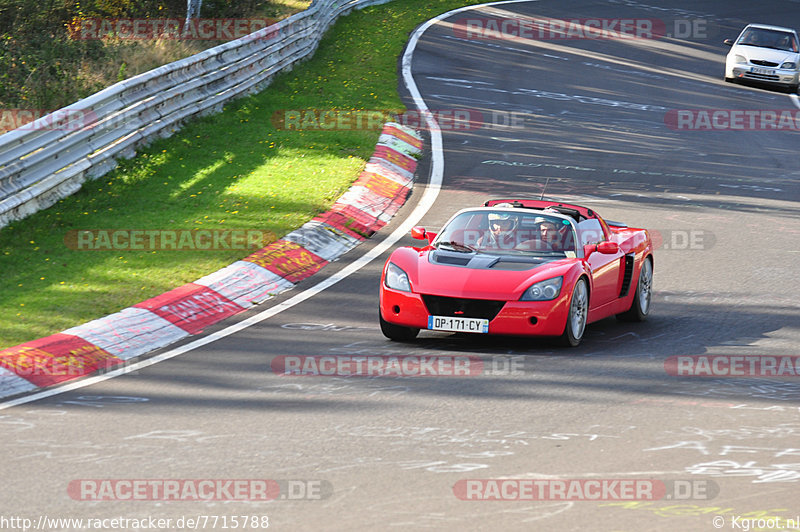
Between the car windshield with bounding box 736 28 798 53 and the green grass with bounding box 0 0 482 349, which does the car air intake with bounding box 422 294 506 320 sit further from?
the car windshield with bounding box 736 28 798 53

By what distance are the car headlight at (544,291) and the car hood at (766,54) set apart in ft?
65.6

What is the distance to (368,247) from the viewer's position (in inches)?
523

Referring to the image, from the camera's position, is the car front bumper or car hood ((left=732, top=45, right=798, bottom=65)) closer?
the car front bumper

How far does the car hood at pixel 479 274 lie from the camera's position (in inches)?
374

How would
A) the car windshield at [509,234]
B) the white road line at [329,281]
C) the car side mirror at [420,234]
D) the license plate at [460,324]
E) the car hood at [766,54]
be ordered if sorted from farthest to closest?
the car hood at [766,54] < the car side mirror at [420,234] < the car windshield at [509,234] < the license plate at [460,324] < the white road line at [329,281]

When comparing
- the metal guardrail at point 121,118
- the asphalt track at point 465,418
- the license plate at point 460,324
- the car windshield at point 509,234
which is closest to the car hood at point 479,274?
the license plate at point 460,324

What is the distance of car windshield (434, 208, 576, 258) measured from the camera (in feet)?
34.3

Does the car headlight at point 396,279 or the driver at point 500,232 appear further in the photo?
the driver at point 500,232

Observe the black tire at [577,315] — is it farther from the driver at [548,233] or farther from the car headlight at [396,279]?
the car headlight at [396,279]

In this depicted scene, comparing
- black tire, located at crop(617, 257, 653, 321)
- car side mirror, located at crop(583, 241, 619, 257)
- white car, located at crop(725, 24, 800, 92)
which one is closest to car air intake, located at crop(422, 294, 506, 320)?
car side mirror, located at crop(583, 241, 619, 257)

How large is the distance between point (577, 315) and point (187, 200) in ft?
20.4

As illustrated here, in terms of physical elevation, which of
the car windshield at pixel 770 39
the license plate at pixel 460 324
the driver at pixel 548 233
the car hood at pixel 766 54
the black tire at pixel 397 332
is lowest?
the black tire at pixel 397 332

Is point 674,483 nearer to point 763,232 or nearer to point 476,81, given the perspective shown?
point 763,232

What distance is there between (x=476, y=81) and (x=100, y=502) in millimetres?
19930
